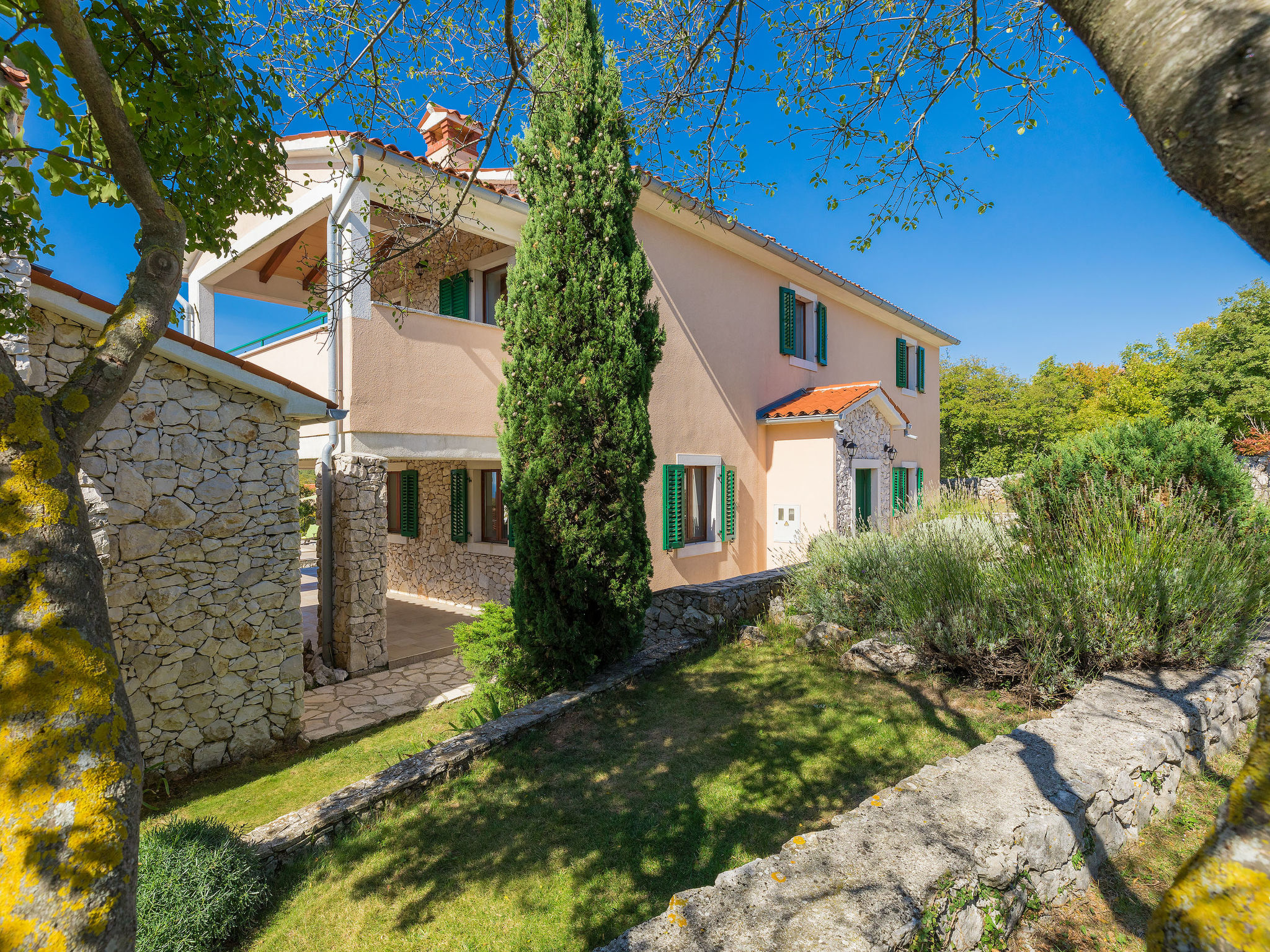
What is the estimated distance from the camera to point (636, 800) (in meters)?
4.29

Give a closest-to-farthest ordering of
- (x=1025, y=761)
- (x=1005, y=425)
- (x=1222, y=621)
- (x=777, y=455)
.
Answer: (x=1025, y=761), (x=1222, y=621), (x=777, y=455), (x=1005, y=425)

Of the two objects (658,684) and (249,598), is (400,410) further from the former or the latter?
(658,684)

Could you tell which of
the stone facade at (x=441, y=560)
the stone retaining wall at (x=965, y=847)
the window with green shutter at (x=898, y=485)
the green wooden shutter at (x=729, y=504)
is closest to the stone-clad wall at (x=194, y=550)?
the stone facade at (x=441, y=560)

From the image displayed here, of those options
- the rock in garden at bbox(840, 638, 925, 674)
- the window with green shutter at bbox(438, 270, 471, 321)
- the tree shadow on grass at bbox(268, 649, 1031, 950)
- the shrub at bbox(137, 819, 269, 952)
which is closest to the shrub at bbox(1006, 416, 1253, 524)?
the rock in garden at bbox(840, 638, 925, 674)

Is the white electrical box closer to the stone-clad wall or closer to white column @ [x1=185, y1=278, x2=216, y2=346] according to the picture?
the stone-clad wall

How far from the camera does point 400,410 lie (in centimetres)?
809

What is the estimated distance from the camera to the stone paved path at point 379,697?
663cm

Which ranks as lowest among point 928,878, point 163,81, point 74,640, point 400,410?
point 928,878

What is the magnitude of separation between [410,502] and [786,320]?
360 inches

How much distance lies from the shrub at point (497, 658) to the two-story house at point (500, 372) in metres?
1.74

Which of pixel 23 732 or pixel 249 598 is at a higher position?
pixel 23 732

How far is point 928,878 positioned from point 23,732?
3130mm

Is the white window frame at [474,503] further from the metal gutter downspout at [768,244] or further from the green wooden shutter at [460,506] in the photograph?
the metal gutter downspout at [768,244]

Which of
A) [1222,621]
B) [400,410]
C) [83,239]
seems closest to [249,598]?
[400,410]
